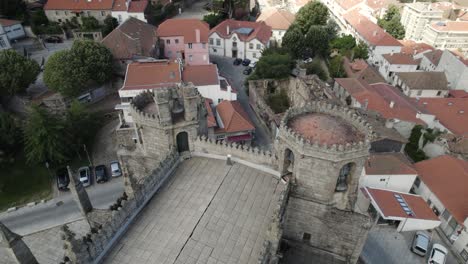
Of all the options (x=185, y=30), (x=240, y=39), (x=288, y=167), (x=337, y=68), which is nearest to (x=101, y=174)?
(x=288, y=167)

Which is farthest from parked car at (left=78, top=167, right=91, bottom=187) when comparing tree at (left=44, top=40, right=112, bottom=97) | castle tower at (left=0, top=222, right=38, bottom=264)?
castle tower at (left=0, top=222, right=38, bottom=264)

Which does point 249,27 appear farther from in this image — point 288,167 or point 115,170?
point 288,167

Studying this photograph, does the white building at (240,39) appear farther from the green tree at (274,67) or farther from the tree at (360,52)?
the tree at (360,52)

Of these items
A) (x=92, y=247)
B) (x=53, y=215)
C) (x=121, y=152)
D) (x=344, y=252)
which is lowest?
(x=53, y=215)

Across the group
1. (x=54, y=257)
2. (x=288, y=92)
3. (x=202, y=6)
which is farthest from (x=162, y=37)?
(x=54, y=257)

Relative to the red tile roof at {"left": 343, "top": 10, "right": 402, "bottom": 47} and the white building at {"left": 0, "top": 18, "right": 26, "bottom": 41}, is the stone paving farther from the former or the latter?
the red tile roof at {"left": 343, "top": 10, "right": 402, "bottom": 47}

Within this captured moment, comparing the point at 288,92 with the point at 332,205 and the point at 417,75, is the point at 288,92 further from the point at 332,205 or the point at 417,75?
the point at 332,205
